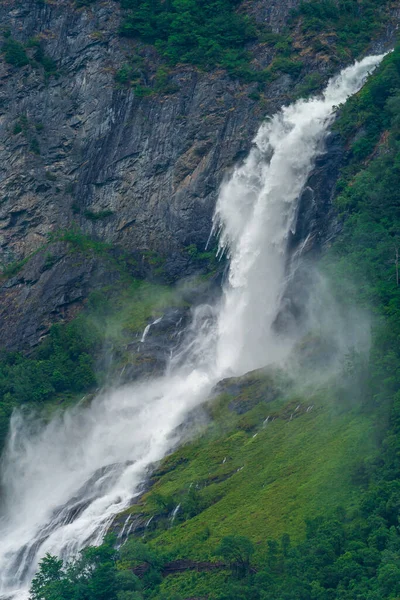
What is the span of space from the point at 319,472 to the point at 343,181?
29471 millimetres

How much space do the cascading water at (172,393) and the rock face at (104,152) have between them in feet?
11.1

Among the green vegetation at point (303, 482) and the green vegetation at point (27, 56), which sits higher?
the green vegetation at point (27, 56)

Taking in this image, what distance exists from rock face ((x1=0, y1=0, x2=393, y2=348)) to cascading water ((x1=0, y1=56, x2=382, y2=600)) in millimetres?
3379

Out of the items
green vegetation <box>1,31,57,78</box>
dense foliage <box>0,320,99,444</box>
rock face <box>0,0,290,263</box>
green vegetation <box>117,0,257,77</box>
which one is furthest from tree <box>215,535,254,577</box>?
green vegetation <box>1,31,57,78</box>

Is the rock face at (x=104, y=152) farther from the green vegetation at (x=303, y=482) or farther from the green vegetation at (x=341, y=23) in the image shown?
the green vegetation at (x=303, y=482)

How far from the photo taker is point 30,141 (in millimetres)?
109750

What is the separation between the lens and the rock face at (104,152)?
10250cm

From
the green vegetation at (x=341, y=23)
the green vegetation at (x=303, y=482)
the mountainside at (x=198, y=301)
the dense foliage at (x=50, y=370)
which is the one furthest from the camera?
the green vegetation at (x=341, y=23)

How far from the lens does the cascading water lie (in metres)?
80.5

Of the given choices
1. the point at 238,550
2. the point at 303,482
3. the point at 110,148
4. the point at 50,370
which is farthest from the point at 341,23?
the point at 238,550

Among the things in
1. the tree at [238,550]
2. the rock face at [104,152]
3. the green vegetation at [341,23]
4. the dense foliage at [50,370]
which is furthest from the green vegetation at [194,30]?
the tree at [238,550]

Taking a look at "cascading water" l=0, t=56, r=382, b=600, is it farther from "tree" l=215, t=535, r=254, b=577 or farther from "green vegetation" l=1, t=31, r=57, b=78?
"green vegetation" l=1, t=31, r=57, b=78

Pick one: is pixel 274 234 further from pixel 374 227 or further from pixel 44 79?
pixel 44 79

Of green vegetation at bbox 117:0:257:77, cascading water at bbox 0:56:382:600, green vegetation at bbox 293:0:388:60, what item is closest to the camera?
cascading water at bbox 0:56:382:600
